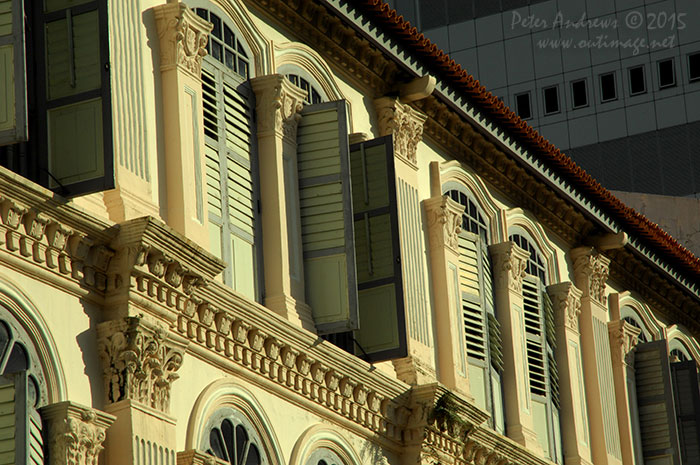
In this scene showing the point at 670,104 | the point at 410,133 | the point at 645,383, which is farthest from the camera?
the point at 670,104

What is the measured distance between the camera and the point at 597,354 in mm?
25250

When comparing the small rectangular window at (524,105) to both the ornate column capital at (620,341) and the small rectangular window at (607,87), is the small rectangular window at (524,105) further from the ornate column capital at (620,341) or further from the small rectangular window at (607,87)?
the ornate column capital at (620,341)

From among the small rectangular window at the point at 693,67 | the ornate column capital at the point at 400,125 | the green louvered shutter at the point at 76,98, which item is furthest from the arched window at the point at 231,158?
the small rectangular window at the point at 693,67

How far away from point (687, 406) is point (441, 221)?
8.04m

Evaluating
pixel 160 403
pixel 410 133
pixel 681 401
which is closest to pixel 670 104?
pixel 681 401

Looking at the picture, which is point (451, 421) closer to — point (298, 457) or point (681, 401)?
point (298, 457)

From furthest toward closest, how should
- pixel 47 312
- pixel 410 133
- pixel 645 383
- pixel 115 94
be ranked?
pixel 645 383, pixel 410 133, pixel 115 94, pixel 47 312

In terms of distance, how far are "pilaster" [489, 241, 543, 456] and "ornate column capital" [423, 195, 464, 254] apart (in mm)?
1552

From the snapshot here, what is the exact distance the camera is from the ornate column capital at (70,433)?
529 inches

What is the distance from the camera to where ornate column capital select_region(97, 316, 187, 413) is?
A: 14305 millimetres

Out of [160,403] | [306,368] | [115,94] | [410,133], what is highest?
[410,133]

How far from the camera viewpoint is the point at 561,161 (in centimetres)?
2439

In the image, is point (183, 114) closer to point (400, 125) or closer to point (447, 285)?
point (400, 125)

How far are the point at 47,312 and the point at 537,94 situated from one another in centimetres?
3710
